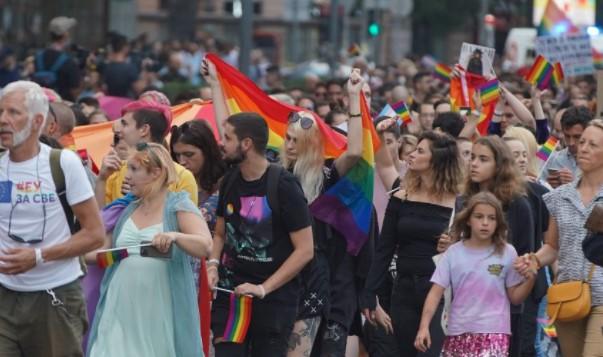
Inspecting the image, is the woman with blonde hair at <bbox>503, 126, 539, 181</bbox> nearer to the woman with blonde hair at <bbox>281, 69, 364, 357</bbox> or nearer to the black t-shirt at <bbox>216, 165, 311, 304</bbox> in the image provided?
the woman with blonde hair at <bbox>281, 69, 364, 357</bbox>

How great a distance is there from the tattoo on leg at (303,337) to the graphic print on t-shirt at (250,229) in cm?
53

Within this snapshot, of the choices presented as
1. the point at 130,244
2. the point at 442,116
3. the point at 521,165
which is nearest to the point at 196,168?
the point at 130,244

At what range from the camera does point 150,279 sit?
8.66m

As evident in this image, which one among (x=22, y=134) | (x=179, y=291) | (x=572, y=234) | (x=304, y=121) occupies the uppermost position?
(x=22, y=134)

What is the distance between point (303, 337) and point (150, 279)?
1.46 metres

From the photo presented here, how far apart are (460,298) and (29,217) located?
2.55 m

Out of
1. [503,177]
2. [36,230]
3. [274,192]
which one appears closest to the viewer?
[36,230]

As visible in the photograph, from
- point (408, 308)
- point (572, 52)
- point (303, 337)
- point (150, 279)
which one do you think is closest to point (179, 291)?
point (150, 279)

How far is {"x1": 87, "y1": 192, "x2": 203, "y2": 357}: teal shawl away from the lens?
868cm

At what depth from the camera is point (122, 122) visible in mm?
9602

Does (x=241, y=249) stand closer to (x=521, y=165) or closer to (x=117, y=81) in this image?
(x=521, y=165)

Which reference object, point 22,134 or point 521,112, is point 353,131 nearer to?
point 22,134

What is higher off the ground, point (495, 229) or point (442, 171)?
point (442, 171)

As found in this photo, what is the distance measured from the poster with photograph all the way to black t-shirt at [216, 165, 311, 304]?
5.34 m
